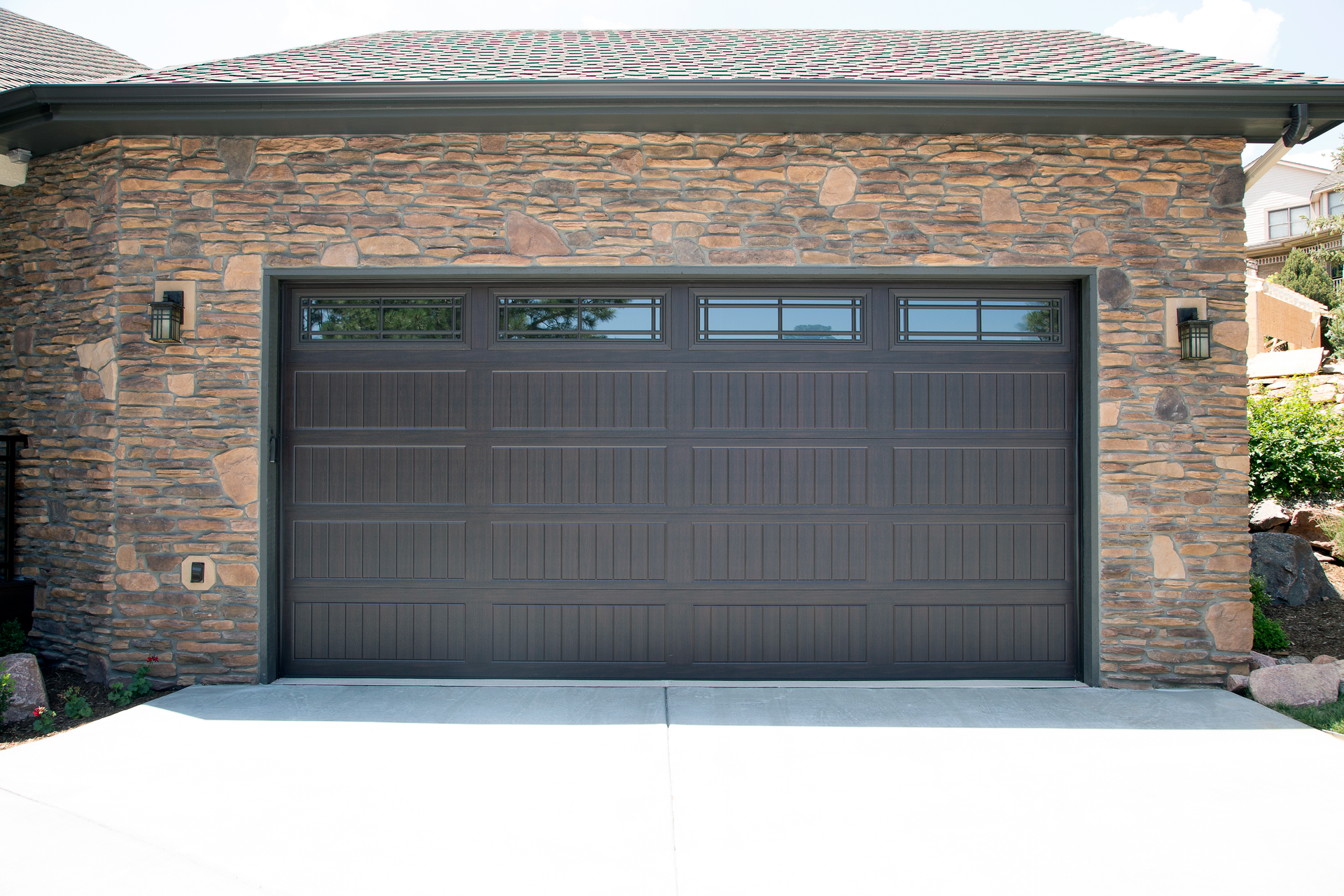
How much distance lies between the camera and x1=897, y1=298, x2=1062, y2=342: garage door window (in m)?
4.87

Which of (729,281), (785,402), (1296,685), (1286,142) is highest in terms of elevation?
(1286,142)

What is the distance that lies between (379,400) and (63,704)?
2.59 m

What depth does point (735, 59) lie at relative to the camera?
5.19m

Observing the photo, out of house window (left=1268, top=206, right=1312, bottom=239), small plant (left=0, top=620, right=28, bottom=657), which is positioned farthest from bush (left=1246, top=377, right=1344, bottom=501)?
house window (left=1268, top=206, right=1312, bottom=239)

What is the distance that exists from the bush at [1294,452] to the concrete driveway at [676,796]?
378 centimetres

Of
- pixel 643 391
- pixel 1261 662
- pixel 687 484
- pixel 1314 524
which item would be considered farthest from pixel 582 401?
pixel 1314 524

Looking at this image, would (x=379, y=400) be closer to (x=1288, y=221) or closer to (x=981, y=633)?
(x=981, y=633)

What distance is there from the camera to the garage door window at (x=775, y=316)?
4.88 m

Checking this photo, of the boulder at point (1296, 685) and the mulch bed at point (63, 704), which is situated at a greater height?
the boulder at point (1296, 685)

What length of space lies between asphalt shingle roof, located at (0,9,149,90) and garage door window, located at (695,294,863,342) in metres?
4.89

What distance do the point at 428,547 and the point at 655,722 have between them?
76.1 inches

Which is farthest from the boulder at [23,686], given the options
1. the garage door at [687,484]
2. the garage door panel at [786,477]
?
the garage door panel at [786,477]

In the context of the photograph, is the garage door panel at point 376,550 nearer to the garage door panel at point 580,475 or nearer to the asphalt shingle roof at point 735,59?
the garage door panel at point 580,475

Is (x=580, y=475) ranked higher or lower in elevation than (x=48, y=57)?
lower
